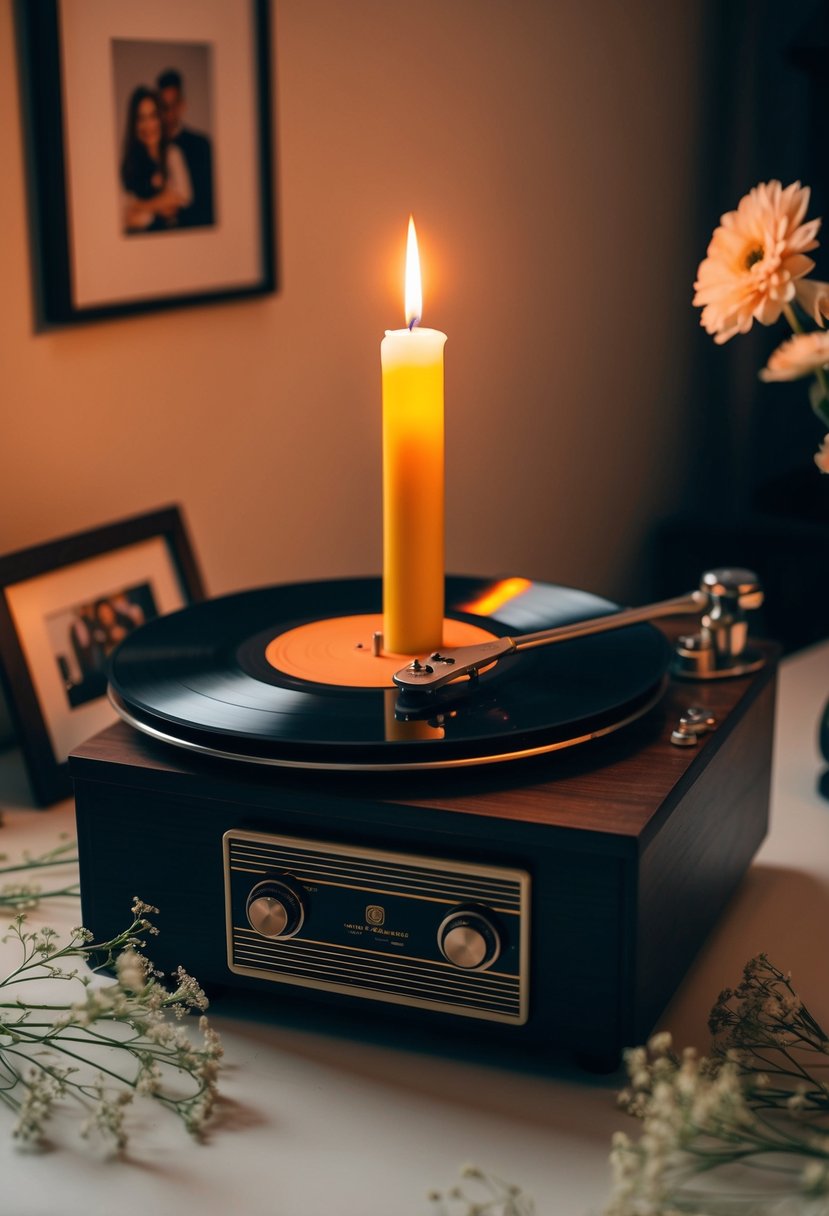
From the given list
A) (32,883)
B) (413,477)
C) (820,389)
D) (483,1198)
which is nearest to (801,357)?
(820,389)

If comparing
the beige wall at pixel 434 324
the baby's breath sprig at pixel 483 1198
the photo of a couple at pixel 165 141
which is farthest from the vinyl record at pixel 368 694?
the photo of a couple at pixel 165 141

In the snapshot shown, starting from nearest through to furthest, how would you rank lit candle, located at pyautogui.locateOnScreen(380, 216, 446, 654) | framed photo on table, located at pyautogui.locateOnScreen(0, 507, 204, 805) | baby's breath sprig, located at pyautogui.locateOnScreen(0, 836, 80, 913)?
lit candle, located at pyautogui.locateOnScreen(380, 216, 446, 654) → baby's breath sprig, located at pyautogui.locateOnScreen(0, 836, 80, 913) → framed photo on table, located at pyautogui.locateOnScreen(0, 507, 204, 805)

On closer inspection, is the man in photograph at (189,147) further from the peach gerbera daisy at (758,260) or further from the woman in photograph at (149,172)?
the peach gerbera daisy at (758,260)

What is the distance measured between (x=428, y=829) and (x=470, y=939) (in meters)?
0.07

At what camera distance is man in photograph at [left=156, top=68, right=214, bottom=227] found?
56.3 inches

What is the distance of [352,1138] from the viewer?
809 millimetres

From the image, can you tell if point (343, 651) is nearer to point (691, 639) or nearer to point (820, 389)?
point (691, 639)

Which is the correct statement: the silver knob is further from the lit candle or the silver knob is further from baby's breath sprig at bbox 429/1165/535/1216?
baby's breath sprig at bbox 429/1165/535/1216

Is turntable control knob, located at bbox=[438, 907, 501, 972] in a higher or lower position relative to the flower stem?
lower

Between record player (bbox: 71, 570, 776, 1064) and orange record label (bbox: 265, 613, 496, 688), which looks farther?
orange record label (bbox: 265, 613, 496, 688)

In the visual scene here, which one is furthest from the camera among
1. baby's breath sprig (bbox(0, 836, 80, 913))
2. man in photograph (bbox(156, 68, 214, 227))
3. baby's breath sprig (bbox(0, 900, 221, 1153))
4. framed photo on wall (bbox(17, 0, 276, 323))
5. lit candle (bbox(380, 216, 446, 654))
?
man in photograph (bbox(156, 68, 214, 227))

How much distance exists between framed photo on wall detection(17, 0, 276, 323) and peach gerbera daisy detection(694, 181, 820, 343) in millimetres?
652

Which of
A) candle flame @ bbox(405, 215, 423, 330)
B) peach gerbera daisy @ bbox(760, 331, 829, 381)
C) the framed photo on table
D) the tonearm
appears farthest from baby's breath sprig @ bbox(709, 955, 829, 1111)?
the framed photo on table

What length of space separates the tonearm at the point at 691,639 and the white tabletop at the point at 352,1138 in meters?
0.21
